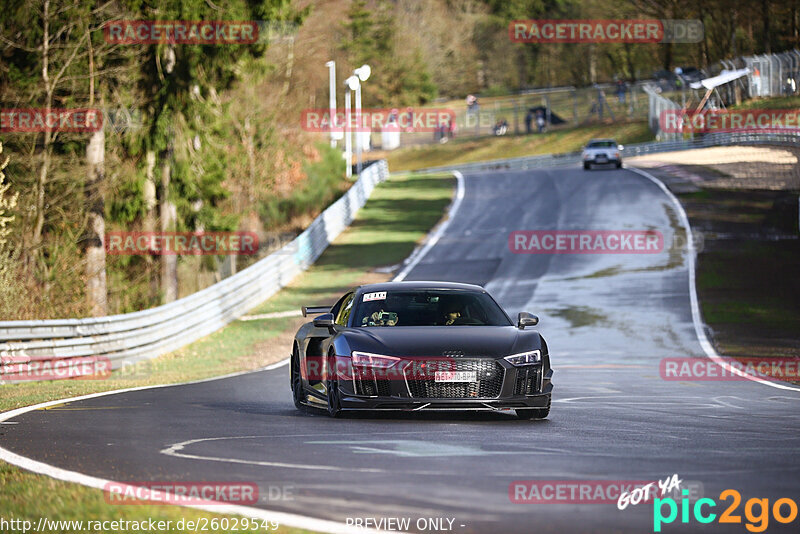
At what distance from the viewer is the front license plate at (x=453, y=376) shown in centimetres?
1099

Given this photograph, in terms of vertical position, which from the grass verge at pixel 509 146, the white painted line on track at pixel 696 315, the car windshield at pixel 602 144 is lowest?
the white painted line on track at pixel 696 315

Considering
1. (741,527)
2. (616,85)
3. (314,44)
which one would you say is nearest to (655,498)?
(741,527)

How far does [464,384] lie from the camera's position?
11.0m

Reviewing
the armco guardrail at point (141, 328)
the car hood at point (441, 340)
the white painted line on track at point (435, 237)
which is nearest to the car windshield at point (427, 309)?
the car hood at point (441, 340)

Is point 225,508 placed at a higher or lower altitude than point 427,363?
lower

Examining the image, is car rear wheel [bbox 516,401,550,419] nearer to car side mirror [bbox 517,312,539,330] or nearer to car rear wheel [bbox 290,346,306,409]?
car side mirror [bbox 517,312,539,330]

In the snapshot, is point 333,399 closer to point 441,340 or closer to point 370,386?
point 370,386

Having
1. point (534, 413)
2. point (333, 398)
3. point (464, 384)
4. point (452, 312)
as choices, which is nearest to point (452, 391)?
point (464, 384)

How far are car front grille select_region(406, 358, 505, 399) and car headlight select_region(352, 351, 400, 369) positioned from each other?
19cm

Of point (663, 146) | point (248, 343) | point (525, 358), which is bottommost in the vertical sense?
point (248, 343)

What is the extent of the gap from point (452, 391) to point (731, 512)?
4.64 m

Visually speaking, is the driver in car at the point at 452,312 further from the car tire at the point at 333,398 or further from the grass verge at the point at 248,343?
the grass verge at the point at 248,343

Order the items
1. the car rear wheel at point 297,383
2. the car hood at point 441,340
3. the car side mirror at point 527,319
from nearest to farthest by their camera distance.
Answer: the car hood at point 441,340 < the car side mirror at point 527,319 < the car rear wheel at point 297,383

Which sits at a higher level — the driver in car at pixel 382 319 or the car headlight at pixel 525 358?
the driver in car at pixel 382 319
